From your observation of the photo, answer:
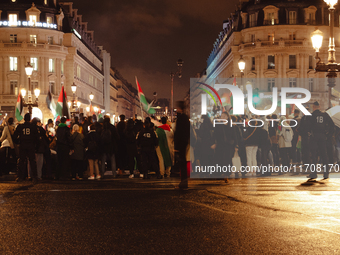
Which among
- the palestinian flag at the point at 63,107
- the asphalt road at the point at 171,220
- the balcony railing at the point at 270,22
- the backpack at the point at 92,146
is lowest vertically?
the asphalt road at the point at 171,220

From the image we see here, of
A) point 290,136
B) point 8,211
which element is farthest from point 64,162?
point 290,136

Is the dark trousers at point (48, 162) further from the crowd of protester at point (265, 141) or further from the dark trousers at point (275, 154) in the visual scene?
the dark trousers at point (275, 154)

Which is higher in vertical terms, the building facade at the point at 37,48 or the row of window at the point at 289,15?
the row of window at the point at 289,15

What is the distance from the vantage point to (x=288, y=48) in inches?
2532

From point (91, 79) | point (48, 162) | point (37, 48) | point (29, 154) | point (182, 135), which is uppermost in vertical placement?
point (37, 48)

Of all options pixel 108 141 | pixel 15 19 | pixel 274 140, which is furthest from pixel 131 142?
pixel 15 19

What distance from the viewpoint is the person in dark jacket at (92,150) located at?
13.9m

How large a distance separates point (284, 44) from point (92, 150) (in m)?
54.7

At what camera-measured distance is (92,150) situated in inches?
547

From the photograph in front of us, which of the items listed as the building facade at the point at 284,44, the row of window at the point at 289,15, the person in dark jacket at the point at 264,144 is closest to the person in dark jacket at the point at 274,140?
the person in dark jacket at the point at 264,144

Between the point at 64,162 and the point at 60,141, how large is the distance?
0.64 meters

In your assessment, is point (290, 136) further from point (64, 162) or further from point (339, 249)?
point (339, 249)

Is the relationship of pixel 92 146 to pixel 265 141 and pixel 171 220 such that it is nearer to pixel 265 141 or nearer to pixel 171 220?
pixel 265 141

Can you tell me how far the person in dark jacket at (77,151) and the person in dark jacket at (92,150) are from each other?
0.64ft
